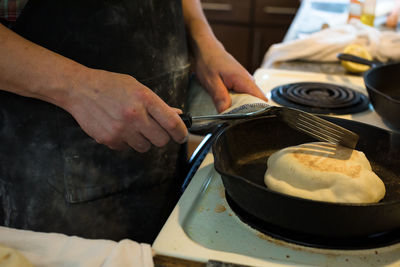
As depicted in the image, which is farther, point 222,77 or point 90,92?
point 222,77

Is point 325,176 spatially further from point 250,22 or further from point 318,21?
point 250,22

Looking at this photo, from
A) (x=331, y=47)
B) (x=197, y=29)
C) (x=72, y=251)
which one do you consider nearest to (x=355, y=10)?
(x=331, y=47)

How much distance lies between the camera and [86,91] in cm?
75

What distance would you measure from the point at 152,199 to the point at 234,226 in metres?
0.39

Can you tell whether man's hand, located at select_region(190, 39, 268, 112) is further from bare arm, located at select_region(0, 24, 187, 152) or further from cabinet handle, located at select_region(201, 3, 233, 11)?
cabinet handle, located at select_region(201, 3, 233, 11)

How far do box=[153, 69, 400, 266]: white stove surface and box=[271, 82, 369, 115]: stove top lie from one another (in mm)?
491

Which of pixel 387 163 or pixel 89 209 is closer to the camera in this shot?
pixel 387 163

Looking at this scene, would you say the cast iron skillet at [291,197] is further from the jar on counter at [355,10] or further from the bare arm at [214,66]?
the jar on counter at [355,10]

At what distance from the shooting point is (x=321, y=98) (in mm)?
1205

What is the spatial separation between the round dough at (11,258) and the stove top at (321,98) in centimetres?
79

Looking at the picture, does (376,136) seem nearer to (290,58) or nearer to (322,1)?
(290,58)

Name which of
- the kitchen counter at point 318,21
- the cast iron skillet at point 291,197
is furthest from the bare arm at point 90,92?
the kitchen counter at point 318,21

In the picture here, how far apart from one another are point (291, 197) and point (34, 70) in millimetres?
485

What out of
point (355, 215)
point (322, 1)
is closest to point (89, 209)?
point (355, 215)
